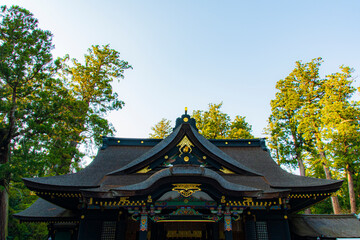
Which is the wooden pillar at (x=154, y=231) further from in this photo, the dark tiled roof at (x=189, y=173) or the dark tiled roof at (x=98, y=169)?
the dark tiled roof at (x=98, y=169)

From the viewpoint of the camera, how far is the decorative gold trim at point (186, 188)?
790cm

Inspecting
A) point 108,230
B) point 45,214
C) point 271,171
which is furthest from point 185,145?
point 45,214

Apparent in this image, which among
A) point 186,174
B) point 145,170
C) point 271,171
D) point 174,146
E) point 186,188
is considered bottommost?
point 186,188

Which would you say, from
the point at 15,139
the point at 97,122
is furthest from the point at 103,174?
the point at 97,122

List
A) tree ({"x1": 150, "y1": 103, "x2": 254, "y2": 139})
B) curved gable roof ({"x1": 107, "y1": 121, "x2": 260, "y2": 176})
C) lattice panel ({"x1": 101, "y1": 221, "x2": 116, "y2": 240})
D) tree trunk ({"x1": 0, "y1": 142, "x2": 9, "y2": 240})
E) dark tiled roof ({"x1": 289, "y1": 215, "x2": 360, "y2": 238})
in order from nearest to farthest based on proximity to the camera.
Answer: lattice panel ({"x1": 101, "y1": 221, "x2": 116, "y2": 240})
curved gable roof ({"x1": 107, "y1": 121, "x2": 260, "y2": 176})
dark tiled roof ({"x1": 289, "y1": 215, "x2": 360, "y2": 238})
tree trunk ({"x1": 0, "y1": 142, "x2": 9, "y2": 240})
tree ({"x1": 150, "y1": 103, "x2": 254, "y2": 139})

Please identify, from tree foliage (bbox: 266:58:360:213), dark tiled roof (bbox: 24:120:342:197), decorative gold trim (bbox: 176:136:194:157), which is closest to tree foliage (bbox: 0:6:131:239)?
dark tiled roof (bbox: 24:120:342:197)

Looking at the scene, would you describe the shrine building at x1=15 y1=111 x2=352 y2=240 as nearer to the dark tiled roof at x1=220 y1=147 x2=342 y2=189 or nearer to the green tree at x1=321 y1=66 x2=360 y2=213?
the dark tiled roof at x1=220 y1=147 x2=342 y2=189

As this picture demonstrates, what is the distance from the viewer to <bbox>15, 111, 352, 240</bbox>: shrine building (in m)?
7.77

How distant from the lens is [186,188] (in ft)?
26.0

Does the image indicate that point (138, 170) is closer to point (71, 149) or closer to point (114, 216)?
point (114, 216)

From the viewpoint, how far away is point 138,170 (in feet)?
31.4

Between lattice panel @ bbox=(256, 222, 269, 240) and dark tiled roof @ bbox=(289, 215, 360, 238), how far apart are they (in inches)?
82.2

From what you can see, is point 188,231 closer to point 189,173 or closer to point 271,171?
point 189,173

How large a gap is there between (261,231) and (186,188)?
3899mm
